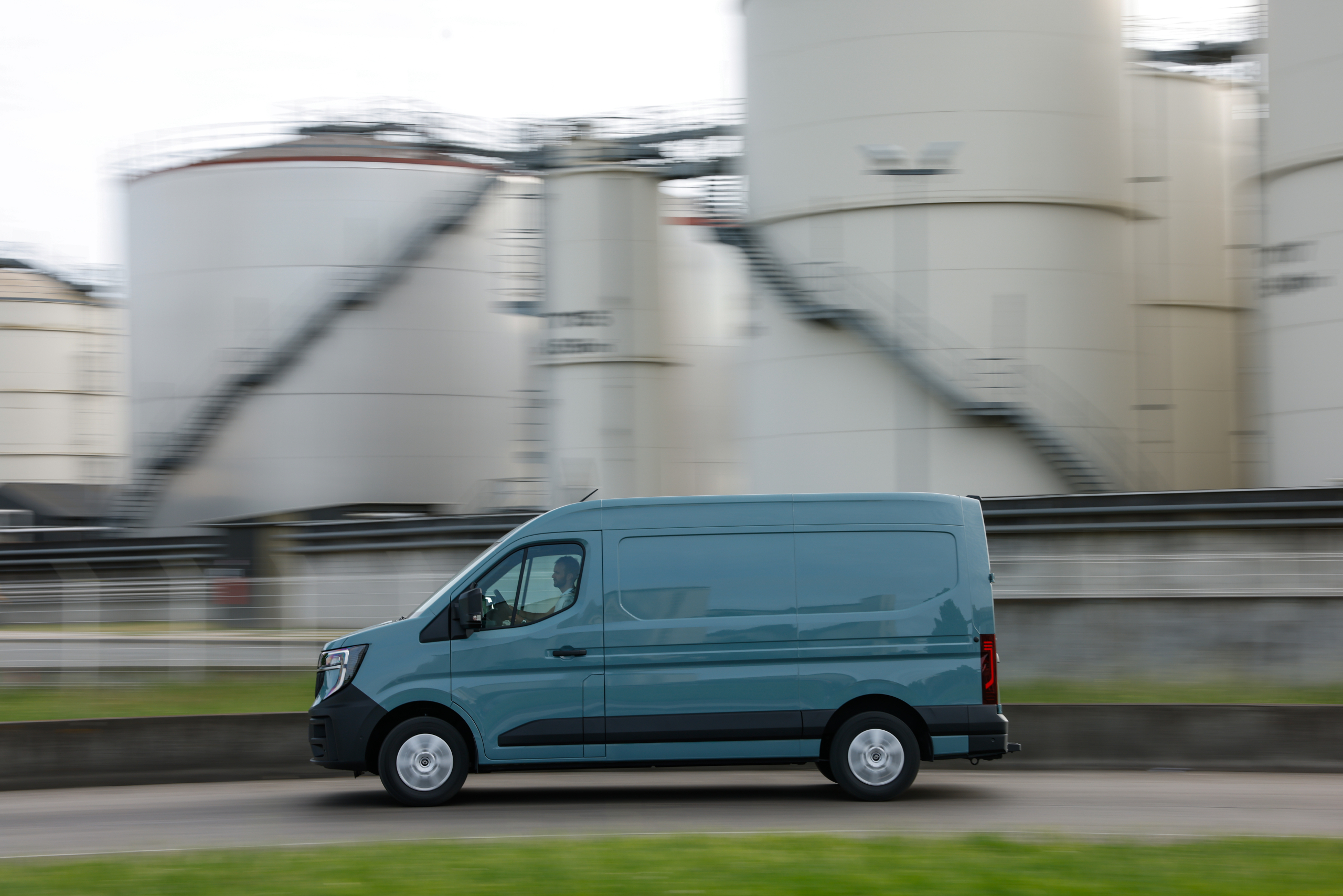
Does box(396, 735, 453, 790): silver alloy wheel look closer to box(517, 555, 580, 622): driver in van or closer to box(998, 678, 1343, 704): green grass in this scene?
box(517, 555, 580, 622): driver in van

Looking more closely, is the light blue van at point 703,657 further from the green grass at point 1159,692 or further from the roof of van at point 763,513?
the green grass at point 1159,692

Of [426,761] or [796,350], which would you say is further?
[796,350]

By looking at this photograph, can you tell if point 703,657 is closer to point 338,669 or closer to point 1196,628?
point 338,669

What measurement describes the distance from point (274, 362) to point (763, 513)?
23.4 m

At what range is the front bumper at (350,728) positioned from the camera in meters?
10.7

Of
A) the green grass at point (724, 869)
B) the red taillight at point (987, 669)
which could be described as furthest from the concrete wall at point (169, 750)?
the red taillight at point (987, 669)

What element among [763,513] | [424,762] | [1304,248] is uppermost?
[1304,248]

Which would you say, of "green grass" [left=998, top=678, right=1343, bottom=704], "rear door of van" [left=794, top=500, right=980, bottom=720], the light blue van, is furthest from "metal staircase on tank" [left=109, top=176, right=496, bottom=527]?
"rear door of van" [left=794, top=500, right=980, bottom=720]

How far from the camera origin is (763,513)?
1084cm

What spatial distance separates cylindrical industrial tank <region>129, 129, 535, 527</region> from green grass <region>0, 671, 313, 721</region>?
15004mm

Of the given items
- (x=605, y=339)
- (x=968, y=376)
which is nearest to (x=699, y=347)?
(x=605, y=339)

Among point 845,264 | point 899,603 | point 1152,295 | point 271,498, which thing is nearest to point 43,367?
point 271,498

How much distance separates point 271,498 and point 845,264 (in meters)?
14.7

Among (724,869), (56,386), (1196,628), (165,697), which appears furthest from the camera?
(56,386)
